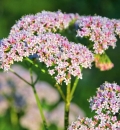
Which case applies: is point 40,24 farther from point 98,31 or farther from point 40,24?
point 98,31

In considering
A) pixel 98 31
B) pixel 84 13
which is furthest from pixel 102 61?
pixel 84 13

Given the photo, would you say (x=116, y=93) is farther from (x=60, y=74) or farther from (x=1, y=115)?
(x=1, y=115)

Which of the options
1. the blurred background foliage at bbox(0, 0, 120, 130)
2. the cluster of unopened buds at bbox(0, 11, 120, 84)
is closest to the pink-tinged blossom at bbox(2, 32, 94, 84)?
the cluster of unopened buds at bbox(0, 11, 120, 84)

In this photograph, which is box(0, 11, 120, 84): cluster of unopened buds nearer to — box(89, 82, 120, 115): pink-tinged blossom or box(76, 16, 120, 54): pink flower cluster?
box(76, 16, 120, 54): pink flower cluster

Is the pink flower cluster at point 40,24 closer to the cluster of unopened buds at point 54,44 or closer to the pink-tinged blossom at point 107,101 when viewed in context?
the cluster of unopened buds at point 54,44

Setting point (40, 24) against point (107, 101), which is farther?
point (40, 24)
